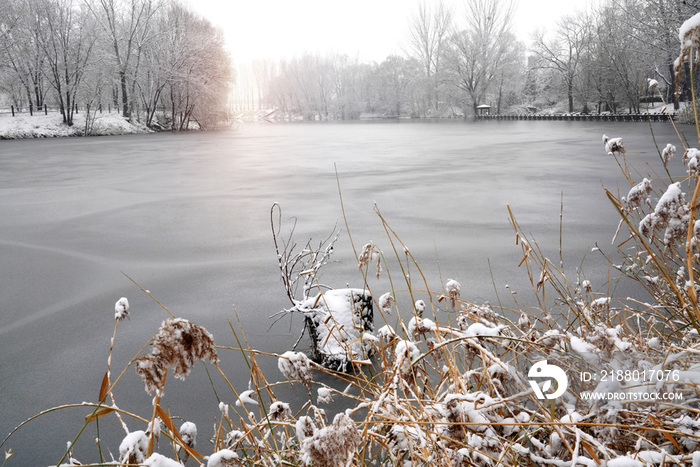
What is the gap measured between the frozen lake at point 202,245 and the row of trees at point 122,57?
964 inches

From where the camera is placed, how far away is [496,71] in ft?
177

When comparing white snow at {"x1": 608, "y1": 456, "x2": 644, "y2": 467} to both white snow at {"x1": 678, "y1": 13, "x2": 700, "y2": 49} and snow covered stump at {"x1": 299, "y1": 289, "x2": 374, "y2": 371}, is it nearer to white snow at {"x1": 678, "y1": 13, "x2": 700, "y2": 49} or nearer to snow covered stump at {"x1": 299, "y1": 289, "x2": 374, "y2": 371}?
white snow at {"x1": 678, "y1": 13, "x2": 700, "y2": 49}

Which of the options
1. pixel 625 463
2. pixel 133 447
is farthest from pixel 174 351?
pixel 625 463

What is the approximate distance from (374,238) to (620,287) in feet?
9.85

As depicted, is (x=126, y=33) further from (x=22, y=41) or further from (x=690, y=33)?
(x=690, y=33)

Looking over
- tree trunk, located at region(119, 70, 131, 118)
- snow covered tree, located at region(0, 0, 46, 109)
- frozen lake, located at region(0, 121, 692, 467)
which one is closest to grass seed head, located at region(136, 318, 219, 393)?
frozen lake, located at region(0, 121, 692, 467)

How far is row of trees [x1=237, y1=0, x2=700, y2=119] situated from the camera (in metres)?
33.3

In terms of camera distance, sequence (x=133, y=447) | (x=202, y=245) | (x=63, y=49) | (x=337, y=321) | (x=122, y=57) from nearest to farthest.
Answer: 1. (x=133, y=447)
2. (x=337, y=321)
3. (x=202, y=245)
4. (x=63, y=49)
5. (x=122, y=57)

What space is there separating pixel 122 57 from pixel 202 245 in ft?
126

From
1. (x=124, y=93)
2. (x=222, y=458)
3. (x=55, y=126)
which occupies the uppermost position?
(x=124, y=93)

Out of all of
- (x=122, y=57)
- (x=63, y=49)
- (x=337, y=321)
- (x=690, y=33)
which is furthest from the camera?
(x=122, y=57)

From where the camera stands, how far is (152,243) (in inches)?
280

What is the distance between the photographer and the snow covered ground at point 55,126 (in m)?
31.0

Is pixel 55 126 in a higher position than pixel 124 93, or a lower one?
lower
